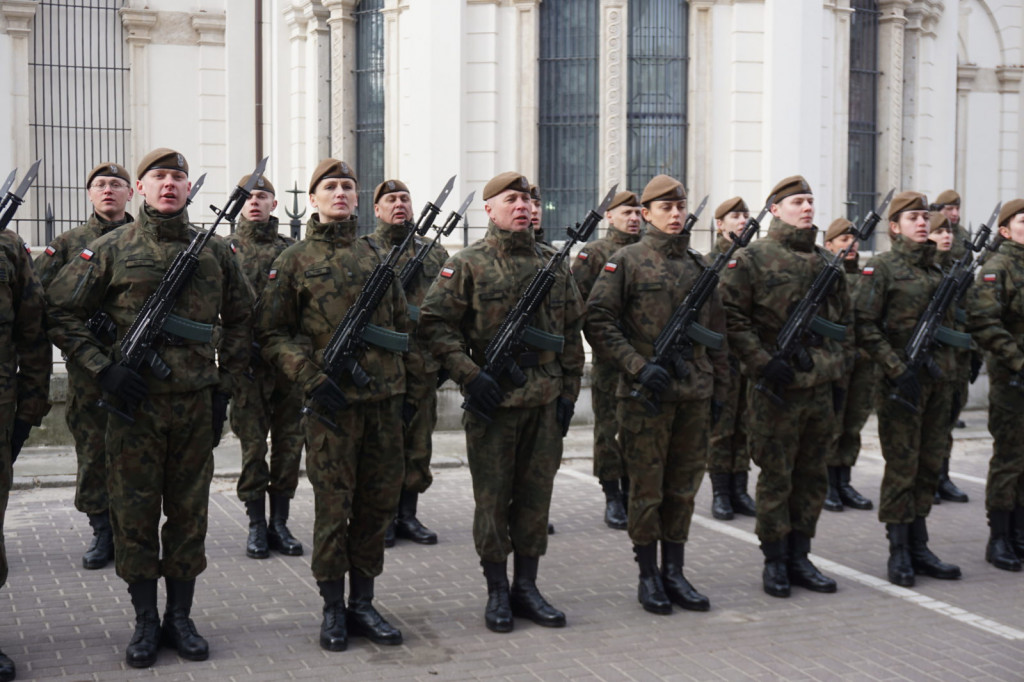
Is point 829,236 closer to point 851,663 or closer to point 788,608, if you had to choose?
point 788,608

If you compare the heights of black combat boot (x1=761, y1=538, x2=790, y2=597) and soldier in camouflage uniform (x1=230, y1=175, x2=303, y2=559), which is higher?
Answer: soldier in camouflage uniform (x1=230, y1=175, x2=303, y2=559)

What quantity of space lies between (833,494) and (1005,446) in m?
2.00

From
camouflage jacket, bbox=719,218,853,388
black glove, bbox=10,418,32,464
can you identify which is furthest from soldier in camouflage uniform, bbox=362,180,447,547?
black glove, bbox=10,418,32,464

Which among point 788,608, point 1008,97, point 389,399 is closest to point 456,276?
point 389,399

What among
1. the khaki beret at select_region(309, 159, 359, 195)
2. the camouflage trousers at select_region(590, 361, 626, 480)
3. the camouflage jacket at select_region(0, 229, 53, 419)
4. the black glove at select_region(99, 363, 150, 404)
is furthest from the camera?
the camouflage trousers at select_region(590, 361, 626, 480)

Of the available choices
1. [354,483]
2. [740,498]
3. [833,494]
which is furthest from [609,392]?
[354,483]

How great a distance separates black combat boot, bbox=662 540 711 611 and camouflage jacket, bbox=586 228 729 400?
32.1 inches

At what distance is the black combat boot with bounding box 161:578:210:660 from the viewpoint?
577 cm

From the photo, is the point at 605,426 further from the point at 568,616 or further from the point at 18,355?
the point at 18,355

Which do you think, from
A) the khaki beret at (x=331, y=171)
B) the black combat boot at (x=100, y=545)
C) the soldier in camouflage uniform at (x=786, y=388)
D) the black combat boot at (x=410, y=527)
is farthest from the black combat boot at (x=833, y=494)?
the black combat boot at (x=100, y=545)

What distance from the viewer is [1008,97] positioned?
66.4 feet

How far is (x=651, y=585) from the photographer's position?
6.57 metres

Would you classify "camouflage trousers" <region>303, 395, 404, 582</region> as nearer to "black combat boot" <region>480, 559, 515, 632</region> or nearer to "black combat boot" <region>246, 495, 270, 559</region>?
"black combat boot" <region>480, 559, 515, 632</region>

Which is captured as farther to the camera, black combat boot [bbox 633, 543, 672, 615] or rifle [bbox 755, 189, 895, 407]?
rifle [bbox 755, 189, 895, 407]
